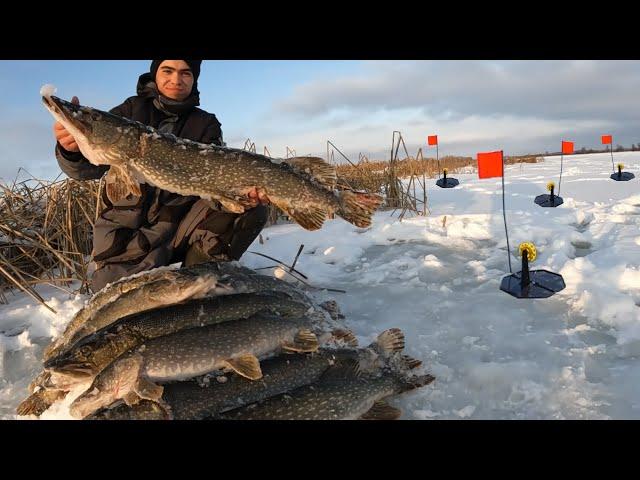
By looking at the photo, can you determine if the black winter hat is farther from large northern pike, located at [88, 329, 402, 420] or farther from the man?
large northern pike, located at [88, 329, 402, 420]

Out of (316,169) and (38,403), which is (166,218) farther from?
(38,403)

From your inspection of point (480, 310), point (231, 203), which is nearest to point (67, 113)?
point (231, 203)

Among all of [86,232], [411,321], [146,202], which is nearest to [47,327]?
[146,202]

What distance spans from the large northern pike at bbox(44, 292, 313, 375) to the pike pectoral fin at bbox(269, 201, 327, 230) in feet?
2.02

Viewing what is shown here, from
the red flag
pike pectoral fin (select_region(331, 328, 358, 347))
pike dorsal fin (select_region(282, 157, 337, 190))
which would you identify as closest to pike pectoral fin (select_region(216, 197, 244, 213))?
pike dorsal fin (select_region(282, 157, 337, 190))

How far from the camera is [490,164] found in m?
4.62

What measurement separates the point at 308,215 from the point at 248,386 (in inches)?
55.0

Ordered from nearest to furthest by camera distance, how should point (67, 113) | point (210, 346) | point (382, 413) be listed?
point (382, 413)
point (210, 346)
point (67, 113)

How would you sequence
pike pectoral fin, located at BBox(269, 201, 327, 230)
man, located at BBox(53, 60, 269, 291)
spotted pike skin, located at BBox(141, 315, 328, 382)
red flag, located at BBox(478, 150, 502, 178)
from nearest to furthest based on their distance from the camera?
spotted pike skin, located at BBox(141, 315, 328, 382), pike pectoral fin, located at BBox(269, 201, 327, 230), man, located at BBox(53, 60, 269, 291), red flag, located at BBox(478, 150, 502, 178)

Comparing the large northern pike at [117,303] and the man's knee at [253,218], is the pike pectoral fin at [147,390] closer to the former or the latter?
the large northern pike at [117,303]

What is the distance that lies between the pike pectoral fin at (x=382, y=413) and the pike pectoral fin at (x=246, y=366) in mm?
636

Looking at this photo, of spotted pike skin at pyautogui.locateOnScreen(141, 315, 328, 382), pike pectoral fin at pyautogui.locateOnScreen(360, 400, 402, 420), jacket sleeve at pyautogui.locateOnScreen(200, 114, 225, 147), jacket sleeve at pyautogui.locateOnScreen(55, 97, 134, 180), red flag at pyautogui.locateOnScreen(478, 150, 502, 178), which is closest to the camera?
pike pectoral fin at pyautogui.locateOnScreen(360, 400, 402, 420)

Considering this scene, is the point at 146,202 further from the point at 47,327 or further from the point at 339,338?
the point at 339,338

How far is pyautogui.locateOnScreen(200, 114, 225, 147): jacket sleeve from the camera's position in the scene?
4.43m
